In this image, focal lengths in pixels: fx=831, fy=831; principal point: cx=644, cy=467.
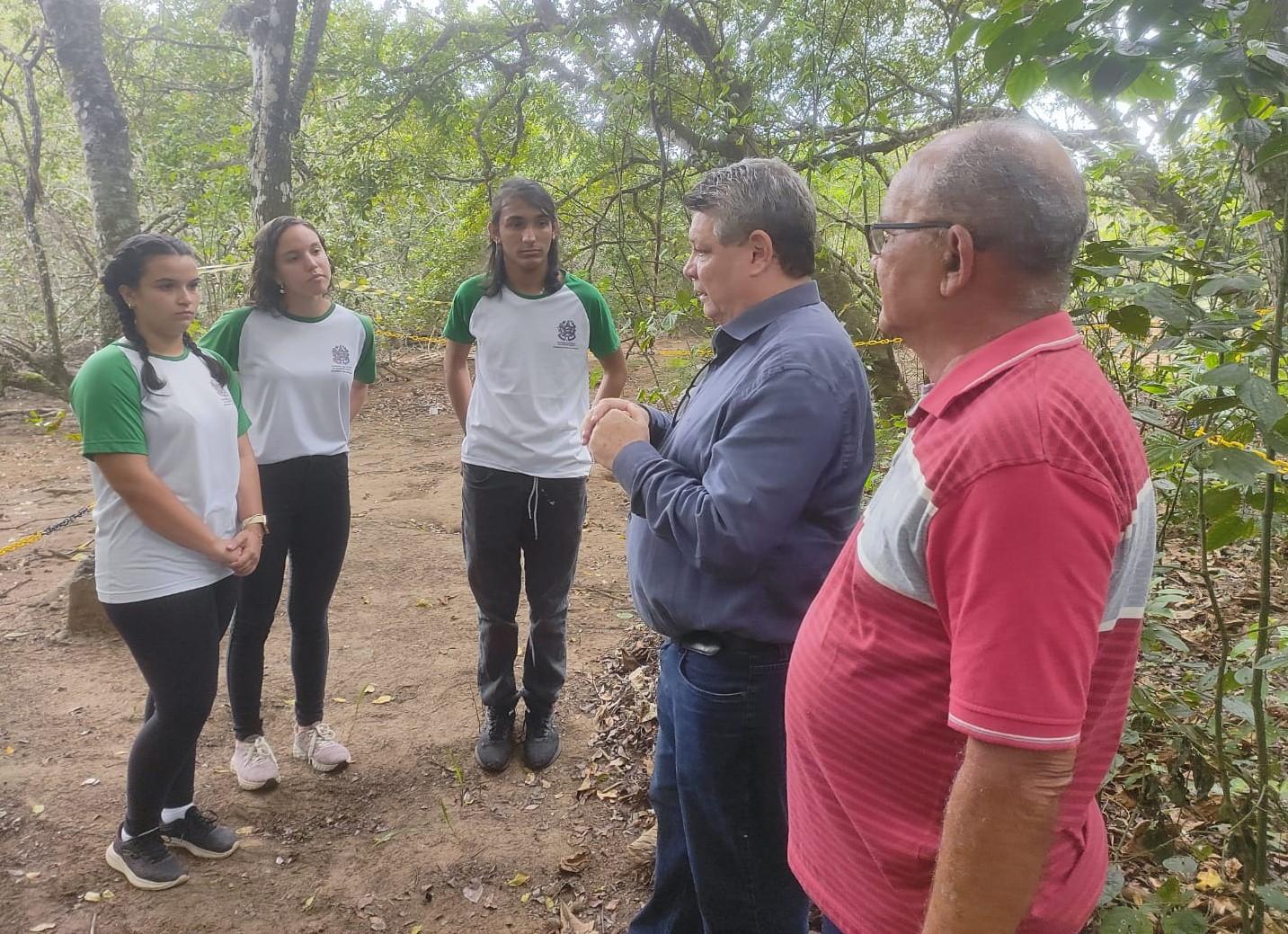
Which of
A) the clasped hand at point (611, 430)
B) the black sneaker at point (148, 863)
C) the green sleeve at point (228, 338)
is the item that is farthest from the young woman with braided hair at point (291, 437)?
the clasped hand at point (611, 430)

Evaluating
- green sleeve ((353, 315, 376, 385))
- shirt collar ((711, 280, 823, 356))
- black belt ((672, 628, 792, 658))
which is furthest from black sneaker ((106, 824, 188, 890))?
shirt collar ((711, 280, 823, 356))

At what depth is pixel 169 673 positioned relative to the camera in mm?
2406

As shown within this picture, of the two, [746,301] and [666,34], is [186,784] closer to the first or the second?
[746,301]

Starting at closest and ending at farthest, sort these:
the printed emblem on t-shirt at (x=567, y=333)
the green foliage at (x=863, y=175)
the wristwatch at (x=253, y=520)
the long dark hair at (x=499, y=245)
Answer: the green foliage at (x=863, y=175) → the wristwatch at (x=253, y=520) → the long dark hair at (x=499, y=245) → the printed emblem on t-shirt at (x=567, y=333)

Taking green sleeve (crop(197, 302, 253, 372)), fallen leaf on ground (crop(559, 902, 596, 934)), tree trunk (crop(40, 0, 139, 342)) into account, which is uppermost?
tree trunk (crop(40, 0, 139, 342))

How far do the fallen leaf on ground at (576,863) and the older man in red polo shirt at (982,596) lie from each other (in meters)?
1.67

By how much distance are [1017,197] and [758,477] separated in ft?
2.23

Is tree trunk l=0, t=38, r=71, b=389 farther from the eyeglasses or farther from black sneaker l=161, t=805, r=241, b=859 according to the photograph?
the eyeglasses

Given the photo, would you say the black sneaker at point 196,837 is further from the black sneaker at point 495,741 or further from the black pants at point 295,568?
the black sneaker at point 495,741

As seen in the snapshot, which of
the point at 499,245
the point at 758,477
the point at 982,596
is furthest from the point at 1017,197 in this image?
the point at 499,245

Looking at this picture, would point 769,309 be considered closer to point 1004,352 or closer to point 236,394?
point 1004,352

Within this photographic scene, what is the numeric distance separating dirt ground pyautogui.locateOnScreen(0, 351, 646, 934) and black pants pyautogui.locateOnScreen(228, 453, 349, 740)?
46 centimetres

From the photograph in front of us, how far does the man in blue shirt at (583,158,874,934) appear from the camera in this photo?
1.58m

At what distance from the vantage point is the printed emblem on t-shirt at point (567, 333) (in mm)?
3127
